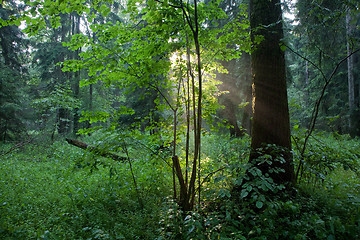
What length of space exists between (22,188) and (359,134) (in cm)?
1641

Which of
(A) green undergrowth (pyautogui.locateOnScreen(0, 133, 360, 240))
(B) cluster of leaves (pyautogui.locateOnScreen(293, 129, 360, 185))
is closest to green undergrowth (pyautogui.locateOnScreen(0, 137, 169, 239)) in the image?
(A) green undergrowth (pyautogui.locateOnScreen(0, 133, 360, 240))

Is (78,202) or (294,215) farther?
(78,202)

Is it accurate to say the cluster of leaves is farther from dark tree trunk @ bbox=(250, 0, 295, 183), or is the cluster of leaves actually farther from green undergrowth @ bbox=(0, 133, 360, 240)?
dark tree trunk @ bbox=(250, 0, 295, 183)

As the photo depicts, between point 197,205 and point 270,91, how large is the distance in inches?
94.7

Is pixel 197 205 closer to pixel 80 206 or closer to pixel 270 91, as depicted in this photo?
pixel 270 91

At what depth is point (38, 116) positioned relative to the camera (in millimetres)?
15172

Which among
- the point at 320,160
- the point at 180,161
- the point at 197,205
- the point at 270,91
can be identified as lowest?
the point at 197,205

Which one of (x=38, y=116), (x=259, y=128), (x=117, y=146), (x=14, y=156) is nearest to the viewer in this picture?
(x=117, y=146)

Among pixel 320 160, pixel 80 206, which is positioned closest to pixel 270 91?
pixel 320 160

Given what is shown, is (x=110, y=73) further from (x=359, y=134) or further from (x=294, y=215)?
(x=359, y=134)

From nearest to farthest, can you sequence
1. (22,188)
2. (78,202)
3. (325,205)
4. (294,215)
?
1. (294,215)
2. (325,205)
3. (78,202)
4. (22,188)

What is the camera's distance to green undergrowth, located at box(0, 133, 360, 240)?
2424 mm

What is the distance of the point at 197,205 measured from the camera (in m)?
3.31

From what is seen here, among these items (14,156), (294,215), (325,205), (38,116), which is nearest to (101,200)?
(294,215)
